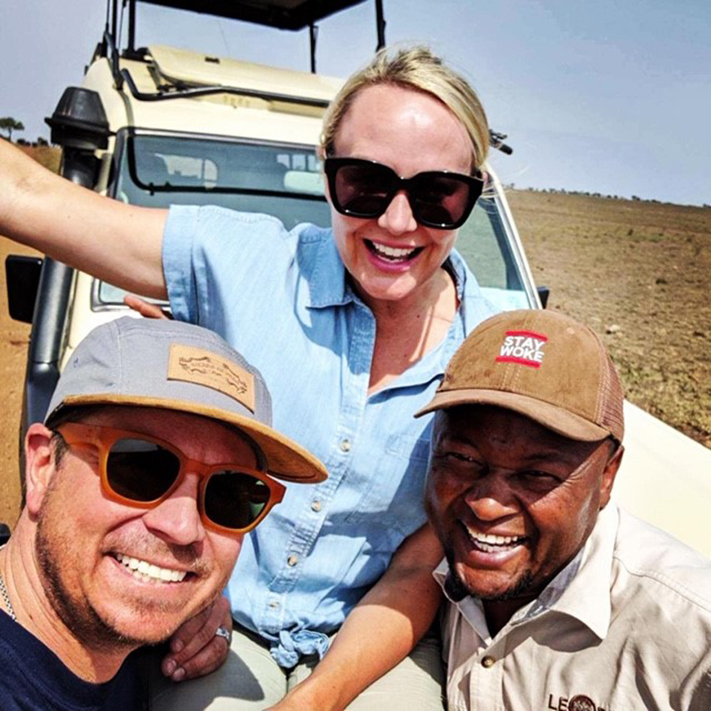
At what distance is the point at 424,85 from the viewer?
177 cm

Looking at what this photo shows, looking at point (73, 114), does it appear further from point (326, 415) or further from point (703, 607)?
point (703, 607)

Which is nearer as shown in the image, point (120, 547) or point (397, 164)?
point (120, 547)

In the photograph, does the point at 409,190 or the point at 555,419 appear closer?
the point at 555,419

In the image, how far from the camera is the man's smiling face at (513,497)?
1.59 metres

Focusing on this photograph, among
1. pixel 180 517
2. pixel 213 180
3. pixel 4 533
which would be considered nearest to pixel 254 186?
pixel 213 180

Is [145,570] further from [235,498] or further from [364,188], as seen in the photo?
[364,188]

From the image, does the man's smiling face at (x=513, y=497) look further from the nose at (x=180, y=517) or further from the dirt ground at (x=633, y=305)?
the dirt ground at (x=633, y=305)

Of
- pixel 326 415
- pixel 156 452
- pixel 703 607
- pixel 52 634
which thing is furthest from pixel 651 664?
pixel 52 634

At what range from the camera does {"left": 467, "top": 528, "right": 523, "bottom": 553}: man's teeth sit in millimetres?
1623

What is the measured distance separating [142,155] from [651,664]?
8.61 feet

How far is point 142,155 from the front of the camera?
3160 millimetres

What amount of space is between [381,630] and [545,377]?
0.74 meters

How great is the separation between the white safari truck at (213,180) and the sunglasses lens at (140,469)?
1.24 metres

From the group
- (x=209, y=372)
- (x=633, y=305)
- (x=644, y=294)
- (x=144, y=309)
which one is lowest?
(x=209, y=372)
